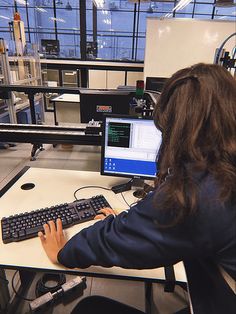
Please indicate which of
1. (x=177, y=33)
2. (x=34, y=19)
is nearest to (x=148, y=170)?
(x=177, y=33)

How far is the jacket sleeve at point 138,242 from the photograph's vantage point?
58cm

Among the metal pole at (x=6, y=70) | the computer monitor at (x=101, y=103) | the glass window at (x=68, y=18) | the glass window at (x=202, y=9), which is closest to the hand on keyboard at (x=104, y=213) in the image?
the computer monitor at (x=101, y=103)

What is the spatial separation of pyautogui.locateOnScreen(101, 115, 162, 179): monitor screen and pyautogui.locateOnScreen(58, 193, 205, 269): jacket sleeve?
1.86 feet

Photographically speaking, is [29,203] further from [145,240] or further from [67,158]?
[67,158]

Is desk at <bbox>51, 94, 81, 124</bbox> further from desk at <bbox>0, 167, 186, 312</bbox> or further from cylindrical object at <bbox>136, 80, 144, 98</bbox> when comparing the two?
desk at <bbox>0, 167, 186, 312</bbox>

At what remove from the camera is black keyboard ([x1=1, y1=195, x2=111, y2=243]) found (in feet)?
3.14

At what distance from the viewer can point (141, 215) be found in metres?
0.62

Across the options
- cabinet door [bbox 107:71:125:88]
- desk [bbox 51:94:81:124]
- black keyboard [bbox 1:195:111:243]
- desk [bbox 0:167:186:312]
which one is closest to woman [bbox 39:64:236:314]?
desk [bbox 0:167:186:312]

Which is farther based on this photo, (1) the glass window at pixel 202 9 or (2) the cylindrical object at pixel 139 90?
(1) the glass window at pixel 202 9

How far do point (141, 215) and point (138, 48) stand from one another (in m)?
6.37

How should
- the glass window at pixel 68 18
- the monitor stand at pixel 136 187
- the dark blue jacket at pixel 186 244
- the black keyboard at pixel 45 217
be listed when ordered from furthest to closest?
the glass window at pixel 68 18 → the monitor stand at pixel 136 187 → the black keyboard at pixel 45 217 → the dark blue jacket at pixel 186 244

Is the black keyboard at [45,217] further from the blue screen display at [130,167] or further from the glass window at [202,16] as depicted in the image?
the glass window at [202,16]

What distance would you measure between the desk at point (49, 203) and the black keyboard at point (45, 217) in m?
0.03

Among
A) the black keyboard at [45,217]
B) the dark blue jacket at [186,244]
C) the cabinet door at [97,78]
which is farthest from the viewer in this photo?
the cabinet door at [97,78]
